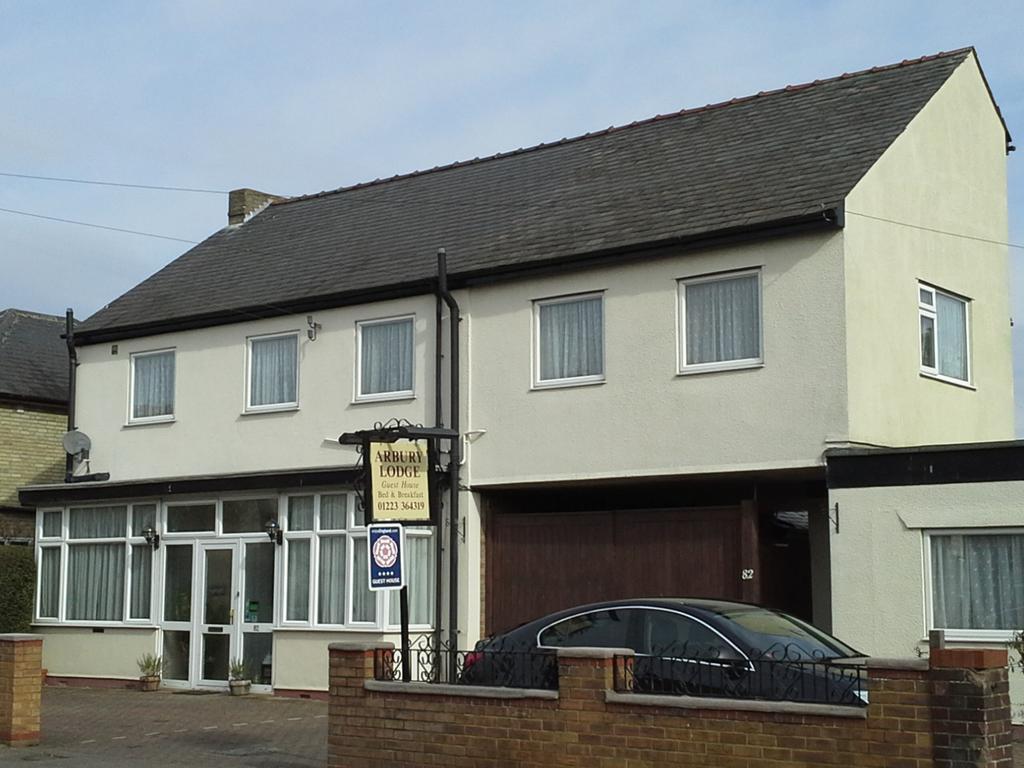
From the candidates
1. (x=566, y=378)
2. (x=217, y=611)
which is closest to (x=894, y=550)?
(x=566, y=378)

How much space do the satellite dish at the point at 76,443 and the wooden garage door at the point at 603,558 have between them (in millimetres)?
7911

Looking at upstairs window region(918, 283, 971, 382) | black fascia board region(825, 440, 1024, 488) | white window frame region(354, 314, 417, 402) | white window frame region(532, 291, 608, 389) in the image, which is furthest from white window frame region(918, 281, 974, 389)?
white window frame region(354, 314, 417, 402)

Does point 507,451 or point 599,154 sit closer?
point 507,451

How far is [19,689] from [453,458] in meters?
6.57

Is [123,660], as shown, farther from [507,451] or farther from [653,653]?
[653,653]

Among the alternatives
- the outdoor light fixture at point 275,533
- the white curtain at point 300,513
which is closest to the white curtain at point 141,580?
the outdoor light fixture at point 275,533

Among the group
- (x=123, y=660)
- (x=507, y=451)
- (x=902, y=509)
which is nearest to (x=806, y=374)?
(x=902, y=509)

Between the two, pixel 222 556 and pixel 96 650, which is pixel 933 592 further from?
pixel 96 650

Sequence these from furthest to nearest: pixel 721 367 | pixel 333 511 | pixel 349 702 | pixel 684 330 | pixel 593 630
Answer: pixel 333 511
pixel 684 330
pixel 721 367
pixel 349 702
pixel 593 630

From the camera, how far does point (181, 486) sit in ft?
74.5

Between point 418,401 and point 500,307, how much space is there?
185 cm

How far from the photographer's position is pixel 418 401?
20.9 metres

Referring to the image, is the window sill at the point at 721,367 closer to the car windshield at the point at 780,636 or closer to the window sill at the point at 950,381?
the window sill at the point at 950,381

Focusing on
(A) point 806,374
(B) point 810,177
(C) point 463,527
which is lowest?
(C) point 463,527
